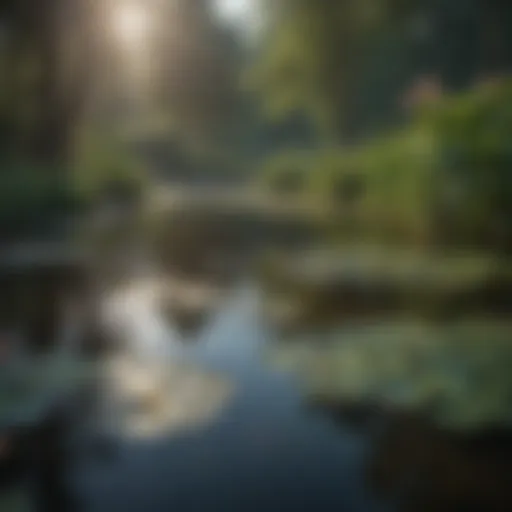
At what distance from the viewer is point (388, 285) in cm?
156

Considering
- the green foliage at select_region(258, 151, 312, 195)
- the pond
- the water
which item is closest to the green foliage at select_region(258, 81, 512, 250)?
the green foliage at select_region(258, 151, 312, 195)

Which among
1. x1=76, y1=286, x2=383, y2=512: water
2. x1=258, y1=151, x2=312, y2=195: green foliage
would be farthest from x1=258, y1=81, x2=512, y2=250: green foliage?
x1=76, y1=286, x2=383, y2=512: water

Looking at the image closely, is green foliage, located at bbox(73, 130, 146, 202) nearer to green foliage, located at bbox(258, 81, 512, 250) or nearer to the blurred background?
the blurred background

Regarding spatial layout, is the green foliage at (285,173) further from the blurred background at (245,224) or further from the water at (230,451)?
the water at (230,451)

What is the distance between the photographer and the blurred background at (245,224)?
1.50 meters

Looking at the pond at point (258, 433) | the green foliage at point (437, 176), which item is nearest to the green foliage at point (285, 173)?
the green foliage at point (437, 176)

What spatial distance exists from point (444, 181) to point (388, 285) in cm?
21

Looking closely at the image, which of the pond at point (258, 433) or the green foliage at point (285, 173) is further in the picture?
the green foliage at point (285, 173)

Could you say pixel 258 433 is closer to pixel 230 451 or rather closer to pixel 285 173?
pixel 230 451

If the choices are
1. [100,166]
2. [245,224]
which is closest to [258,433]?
[245,224]

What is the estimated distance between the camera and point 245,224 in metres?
1.58

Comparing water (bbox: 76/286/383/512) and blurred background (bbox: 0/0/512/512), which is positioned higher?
blurred background (bbox: 0/0/512/512)

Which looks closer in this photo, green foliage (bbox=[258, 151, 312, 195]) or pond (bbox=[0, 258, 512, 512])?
pond (bbox=[0, 258, 512, 512])

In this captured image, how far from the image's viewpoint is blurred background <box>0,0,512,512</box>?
1497 mm
